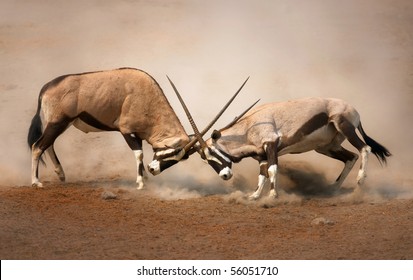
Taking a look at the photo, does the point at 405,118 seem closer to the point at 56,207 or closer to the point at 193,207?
the point at 193,207

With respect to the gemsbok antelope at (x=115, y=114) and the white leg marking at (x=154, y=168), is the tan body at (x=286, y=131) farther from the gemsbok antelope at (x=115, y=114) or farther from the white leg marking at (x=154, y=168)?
the white leg marking at (x=154, y=168)

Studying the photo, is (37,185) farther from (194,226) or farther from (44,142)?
(194,226)

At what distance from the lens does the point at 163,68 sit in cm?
2503

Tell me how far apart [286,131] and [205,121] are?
4803 mm

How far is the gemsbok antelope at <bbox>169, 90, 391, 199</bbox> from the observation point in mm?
16719

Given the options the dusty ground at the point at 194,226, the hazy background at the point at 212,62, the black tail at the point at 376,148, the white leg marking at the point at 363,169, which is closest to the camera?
the dusty ground at the point at 194,226

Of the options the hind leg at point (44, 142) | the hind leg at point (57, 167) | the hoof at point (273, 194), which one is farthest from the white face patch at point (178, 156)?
the hind leg at point (57, 167)

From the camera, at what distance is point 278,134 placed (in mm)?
16797

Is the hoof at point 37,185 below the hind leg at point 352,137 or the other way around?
below

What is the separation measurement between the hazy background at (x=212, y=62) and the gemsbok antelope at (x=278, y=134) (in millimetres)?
896

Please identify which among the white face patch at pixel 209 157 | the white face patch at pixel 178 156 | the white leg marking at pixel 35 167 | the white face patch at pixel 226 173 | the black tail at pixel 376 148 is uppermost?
the black tail at pixel 376 148

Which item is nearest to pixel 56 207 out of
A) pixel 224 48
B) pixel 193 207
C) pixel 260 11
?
pixel 193 207

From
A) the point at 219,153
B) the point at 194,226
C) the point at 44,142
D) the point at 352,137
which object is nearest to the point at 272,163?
the point at 219,153

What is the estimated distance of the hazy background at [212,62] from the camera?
19.7m
